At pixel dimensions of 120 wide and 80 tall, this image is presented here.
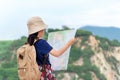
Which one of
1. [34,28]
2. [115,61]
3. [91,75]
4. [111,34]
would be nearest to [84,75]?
[91,75]

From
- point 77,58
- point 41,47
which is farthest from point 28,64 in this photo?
point 77,58

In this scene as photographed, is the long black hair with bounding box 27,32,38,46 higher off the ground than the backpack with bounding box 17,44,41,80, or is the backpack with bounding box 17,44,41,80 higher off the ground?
the long black hair with bounding box 27,32,38,46

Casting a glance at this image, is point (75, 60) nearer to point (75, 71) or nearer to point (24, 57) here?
point (75, 71)

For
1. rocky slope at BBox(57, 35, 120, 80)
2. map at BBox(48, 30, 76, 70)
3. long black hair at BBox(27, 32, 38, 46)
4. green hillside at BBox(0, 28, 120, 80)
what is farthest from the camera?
rocky slope at BBox(57, 35, 120, 80)

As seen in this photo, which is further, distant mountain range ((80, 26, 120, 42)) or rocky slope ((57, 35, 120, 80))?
distant mountain range ((80, 26, 120, 42))

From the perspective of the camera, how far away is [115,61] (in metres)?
71.1

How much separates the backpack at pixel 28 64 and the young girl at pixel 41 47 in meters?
0.07

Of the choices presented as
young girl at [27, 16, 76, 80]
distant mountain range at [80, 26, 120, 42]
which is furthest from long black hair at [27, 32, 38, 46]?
distant mountain range at [80, 26, 120, 42]

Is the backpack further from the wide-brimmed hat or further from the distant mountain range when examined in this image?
the distant mountain range

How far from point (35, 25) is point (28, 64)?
377 mm

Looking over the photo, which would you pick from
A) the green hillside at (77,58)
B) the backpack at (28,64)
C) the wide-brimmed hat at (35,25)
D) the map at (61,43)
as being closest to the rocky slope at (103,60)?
the green hillside at (77,58)

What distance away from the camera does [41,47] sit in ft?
14.4

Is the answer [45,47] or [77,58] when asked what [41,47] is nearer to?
[45,47]

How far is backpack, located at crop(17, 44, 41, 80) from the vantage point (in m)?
4.29
